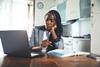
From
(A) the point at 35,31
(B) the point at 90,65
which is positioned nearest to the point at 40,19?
(A) the point at 35,31

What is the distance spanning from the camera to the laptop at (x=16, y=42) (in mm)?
1495

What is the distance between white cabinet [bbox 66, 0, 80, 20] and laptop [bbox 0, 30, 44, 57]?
147 inches

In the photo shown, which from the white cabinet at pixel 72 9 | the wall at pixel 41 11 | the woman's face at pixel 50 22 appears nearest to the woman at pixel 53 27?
the woman's face at pixel 50 22

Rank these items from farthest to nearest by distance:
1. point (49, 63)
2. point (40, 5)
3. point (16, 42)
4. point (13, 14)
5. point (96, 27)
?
1. point (13, 14)
2. point (40, 5)
3. point (96, 27)
4. point (16, 42)
5. point (49, 63)

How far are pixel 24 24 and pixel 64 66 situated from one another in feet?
19.2

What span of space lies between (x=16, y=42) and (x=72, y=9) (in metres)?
4.31

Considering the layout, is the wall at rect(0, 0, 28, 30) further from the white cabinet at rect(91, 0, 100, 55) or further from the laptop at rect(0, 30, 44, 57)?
the laptop at rect(0, 30, 44, 57)

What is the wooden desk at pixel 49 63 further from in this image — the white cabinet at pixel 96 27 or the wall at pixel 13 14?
the wall at pixel 13 14

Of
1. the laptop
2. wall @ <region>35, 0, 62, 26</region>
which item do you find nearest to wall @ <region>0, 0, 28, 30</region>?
wall @ <region>35, 0, 62, 26</region>

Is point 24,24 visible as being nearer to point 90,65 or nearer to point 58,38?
point 58,38

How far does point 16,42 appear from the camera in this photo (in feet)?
5.16

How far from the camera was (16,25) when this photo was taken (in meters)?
6.93

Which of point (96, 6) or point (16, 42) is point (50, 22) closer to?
point (16, 42)

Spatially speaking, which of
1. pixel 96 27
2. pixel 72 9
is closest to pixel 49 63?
pixel 96 27
